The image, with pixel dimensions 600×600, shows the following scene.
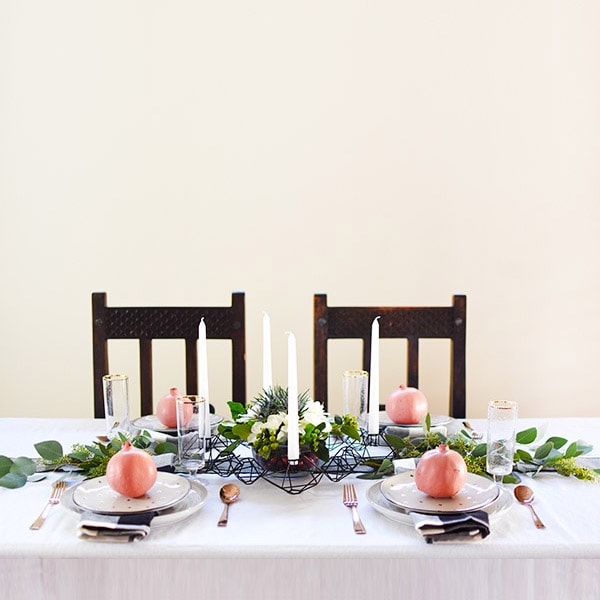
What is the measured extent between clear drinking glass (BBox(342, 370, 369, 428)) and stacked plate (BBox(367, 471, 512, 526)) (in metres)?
0.24

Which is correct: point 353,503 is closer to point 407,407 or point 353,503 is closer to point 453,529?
point 453,529

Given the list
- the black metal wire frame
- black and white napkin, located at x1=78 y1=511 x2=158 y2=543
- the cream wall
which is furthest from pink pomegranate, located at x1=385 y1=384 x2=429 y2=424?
the cream wall

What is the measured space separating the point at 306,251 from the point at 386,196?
36 centimetres

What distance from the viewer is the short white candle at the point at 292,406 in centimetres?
117

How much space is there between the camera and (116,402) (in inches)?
55.4

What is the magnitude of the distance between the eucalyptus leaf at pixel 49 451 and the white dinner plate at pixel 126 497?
0.15 m

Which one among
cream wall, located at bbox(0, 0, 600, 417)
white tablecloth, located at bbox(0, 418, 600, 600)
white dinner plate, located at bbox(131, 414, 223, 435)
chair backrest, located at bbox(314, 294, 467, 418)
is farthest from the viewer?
cream wall, located at bbox(0, 0, 600, 417)

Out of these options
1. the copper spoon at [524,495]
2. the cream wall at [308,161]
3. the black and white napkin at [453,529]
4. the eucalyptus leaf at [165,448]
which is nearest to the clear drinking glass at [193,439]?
the eucalyptus leaf at [165,448]

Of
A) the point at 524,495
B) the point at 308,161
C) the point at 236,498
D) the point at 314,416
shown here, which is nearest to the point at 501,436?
the point at 524,495

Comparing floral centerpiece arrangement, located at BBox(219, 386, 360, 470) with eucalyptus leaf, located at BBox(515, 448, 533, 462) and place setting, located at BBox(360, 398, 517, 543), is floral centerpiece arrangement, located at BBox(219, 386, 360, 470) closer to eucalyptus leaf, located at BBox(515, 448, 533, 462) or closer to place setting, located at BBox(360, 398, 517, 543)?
place setting, located at BBox(360, 398, 517, 543)

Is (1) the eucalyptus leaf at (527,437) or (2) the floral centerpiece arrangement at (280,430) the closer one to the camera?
(2) the floral centerpiece arrangement at (280,430)

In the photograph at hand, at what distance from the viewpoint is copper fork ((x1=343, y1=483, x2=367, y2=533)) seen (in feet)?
3.63

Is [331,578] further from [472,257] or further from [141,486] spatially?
[472,257]

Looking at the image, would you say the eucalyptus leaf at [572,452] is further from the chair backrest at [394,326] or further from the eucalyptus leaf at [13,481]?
the eucalyptus leaf at [13,481]
